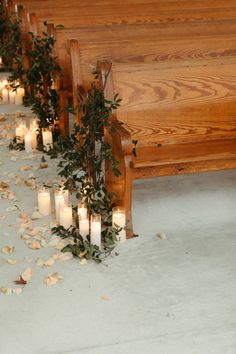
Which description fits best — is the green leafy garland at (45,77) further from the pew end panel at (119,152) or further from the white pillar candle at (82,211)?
the white pillar candle at (82,211)

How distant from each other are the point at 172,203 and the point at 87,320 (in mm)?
1619

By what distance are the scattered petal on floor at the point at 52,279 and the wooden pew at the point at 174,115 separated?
0.71 metres

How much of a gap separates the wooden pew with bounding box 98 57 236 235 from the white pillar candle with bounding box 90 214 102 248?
26cm

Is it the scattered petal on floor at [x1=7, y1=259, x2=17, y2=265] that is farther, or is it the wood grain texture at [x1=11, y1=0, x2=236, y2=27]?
the wood grain texture at [x1=11, y1=0, x2=236, y2=27]

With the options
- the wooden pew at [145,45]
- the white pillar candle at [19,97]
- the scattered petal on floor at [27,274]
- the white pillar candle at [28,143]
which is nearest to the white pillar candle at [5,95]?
the white pillar candle at [19,97]

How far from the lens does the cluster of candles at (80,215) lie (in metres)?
4.12

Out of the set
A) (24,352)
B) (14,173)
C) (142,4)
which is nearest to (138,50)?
(14,173)

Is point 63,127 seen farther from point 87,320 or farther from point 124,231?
point 87,320

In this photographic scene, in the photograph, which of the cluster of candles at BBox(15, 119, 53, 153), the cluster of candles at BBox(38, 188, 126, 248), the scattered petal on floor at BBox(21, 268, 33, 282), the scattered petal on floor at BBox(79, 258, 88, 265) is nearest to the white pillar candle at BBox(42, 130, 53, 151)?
the cluster of candles at BBox(15, 119, 53, 153)

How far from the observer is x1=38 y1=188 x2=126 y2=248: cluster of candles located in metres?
4.12

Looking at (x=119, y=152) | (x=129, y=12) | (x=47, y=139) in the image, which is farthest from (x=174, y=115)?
(x=129, y=12)

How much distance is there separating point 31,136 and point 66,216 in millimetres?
1790

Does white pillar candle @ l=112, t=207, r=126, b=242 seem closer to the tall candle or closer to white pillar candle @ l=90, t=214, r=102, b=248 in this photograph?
white pillar candle @ l=90, t=214, r=102, b=248

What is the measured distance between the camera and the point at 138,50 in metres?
5.07
